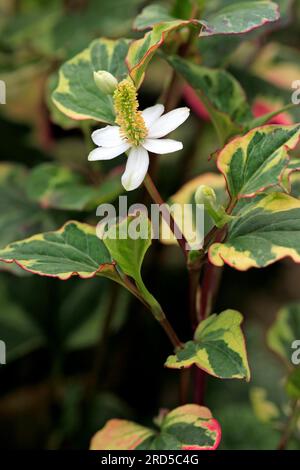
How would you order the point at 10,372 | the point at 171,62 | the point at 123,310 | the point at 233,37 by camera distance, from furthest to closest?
the point at 10,372 → the point at 123,310 → the point at 233,37 → the point at 171,62

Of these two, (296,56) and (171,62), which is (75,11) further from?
(171,62)

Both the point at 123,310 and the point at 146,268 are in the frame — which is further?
the point at 146,268

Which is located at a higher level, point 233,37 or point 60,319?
point 233,37

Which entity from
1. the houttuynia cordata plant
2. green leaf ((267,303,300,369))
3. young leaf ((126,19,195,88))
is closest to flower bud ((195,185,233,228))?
the houttuynia cordata plant

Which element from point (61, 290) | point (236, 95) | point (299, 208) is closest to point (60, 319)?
point (61, 290)

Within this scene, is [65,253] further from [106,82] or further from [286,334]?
[286,334]

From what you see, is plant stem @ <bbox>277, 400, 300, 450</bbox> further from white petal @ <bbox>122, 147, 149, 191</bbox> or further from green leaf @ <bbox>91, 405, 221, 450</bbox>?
white petal @ <bbox>122, 147, 149, 191</bbox>

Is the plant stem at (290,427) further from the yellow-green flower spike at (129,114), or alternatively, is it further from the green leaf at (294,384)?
the yellow-green flower spike at (129,114)
